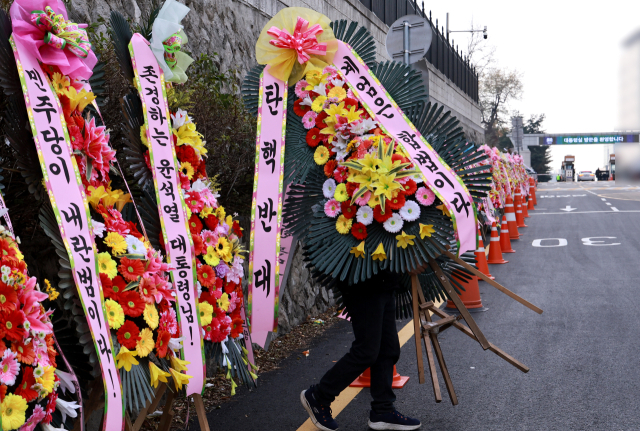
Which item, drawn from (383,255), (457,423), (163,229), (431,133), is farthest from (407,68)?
(457,423)

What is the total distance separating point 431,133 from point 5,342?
2.63m

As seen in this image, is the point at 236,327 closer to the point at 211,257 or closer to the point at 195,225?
the point at 211,257

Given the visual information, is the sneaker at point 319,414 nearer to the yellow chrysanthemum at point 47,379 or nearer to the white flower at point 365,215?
the white flower at point 365,215

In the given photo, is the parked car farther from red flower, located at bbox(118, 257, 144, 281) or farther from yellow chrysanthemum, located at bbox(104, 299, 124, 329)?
yellow chrysanthemum, located at bbox(104, 299, 124, 329)

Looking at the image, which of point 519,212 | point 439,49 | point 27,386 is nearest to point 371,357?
point 27,386

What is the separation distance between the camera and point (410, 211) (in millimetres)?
3643

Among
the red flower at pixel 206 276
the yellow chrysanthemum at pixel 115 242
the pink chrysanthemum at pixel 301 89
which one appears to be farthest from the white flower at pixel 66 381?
the pink chrysanthemum at pixel 301 89

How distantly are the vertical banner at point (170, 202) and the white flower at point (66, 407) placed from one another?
69cm

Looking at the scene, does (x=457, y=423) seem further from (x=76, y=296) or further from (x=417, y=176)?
(x=76, y=296)

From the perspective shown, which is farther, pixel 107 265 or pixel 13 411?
pixel 107 265

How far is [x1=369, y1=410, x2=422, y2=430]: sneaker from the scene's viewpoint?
4062mm

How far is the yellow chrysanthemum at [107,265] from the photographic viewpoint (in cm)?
284

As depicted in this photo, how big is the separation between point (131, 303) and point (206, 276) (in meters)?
0.60

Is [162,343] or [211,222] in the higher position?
[211,222]
